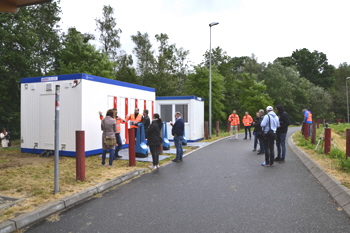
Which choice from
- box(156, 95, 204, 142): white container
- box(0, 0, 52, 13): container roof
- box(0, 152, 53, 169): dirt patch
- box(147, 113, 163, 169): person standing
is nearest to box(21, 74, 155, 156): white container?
Answer: box(0, 152, 53, 169): dirt patch

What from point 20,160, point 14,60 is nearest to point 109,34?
point 14,60

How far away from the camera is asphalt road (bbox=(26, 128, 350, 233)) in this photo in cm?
427

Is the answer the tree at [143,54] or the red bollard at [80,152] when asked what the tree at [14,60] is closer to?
the red bollard at [80,152]

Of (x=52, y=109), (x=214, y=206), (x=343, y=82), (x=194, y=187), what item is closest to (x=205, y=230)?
(x=214, y=206)

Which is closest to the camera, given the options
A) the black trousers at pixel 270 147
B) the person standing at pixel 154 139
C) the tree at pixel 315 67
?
the person standing at pixel 154 139

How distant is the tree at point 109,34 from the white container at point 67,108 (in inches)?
1154

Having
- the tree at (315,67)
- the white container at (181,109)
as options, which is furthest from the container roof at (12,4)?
the tree at (315,67)

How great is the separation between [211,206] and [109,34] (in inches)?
1495

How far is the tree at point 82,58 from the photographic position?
30906mm

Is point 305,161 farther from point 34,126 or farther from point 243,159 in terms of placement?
point 34,126

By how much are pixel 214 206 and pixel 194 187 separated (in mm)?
1454

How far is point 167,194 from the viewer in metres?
6.04

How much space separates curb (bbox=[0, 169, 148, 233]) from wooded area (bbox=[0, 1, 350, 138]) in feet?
50.2

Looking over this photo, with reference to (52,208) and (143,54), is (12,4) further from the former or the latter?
(143,54)
